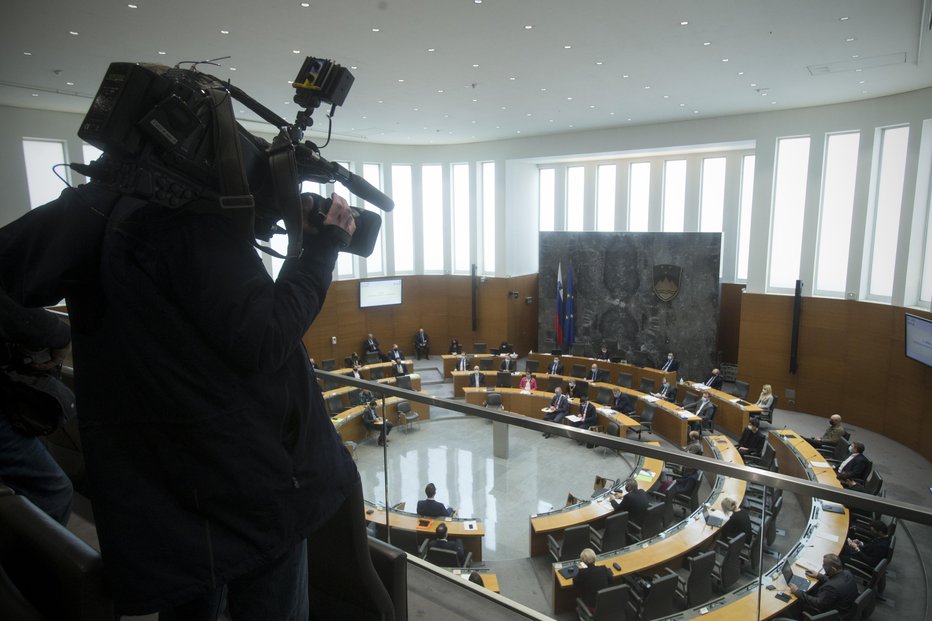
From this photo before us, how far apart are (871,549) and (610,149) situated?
472 inches

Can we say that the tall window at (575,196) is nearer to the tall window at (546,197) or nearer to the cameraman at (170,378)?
the tall window at (546,197)

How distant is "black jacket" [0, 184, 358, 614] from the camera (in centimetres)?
94

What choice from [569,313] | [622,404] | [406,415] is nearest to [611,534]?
[622,404]

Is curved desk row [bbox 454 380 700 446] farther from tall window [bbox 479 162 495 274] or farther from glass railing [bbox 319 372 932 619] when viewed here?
tall window [bbox 479 162 495 274]

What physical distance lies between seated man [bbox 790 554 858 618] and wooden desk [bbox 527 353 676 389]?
314 inches

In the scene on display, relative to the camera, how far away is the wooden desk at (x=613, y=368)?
1352 cm

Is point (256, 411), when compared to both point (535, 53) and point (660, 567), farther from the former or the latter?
point (535, 53)

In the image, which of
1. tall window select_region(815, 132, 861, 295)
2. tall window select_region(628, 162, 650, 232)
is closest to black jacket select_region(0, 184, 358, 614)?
tall window select_region(815, 132, 861, 295)

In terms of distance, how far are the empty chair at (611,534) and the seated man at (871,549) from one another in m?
2.44

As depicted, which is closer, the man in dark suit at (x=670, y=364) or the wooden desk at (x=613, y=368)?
the wooden desk at (x=613, y=368)

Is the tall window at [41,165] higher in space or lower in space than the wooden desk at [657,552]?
higher

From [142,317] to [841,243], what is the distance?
1504cm

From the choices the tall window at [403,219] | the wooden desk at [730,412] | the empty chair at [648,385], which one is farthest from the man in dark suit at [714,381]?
the tall window at [403,219]

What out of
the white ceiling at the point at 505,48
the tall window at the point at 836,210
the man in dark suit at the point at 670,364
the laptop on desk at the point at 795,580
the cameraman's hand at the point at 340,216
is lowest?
the laptop on desk at the point at 795,580
